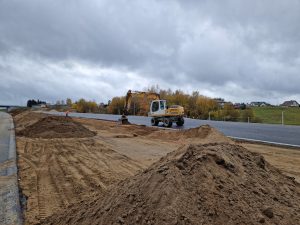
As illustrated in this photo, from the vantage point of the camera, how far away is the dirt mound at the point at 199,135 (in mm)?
16422

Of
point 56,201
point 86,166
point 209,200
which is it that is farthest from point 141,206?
point 86,166

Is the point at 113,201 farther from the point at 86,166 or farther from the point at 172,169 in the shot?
the point at 86,166

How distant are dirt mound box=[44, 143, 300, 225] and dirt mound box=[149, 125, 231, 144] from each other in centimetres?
1139

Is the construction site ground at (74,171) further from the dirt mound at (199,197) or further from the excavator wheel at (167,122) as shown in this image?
the excavator wheel at (167,122)

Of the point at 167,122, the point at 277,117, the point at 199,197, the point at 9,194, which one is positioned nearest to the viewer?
the point at 199,197

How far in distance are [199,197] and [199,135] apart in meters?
14.3

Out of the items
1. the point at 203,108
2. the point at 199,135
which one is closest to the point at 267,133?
the point at 199,135

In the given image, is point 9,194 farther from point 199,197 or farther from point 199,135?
point 199,135

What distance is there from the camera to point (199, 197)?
3654mm

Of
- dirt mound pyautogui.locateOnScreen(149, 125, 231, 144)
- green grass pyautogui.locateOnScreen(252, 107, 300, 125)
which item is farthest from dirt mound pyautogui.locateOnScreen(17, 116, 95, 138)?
green grass pyautogui.locateOnScreen(252, 107, 300, 125)

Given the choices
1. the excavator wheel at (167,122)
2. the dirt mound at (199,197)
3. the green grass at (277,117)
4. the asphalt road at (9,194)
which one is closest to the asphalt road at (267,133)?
the excavator wheel at (167,122)

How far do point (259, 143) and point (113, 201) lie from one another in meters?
13.7

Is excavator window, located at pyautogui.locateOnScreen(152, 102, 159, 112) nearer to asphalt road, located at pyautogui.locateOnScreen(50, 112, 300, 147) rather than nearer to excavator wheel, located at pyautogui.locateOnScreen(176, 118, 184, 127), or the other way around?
excavator wheel, located at pyautogui.locateOnScreen(176, 118, 184, 127)

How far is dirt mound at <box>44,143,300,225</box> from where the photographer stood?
347 cm
